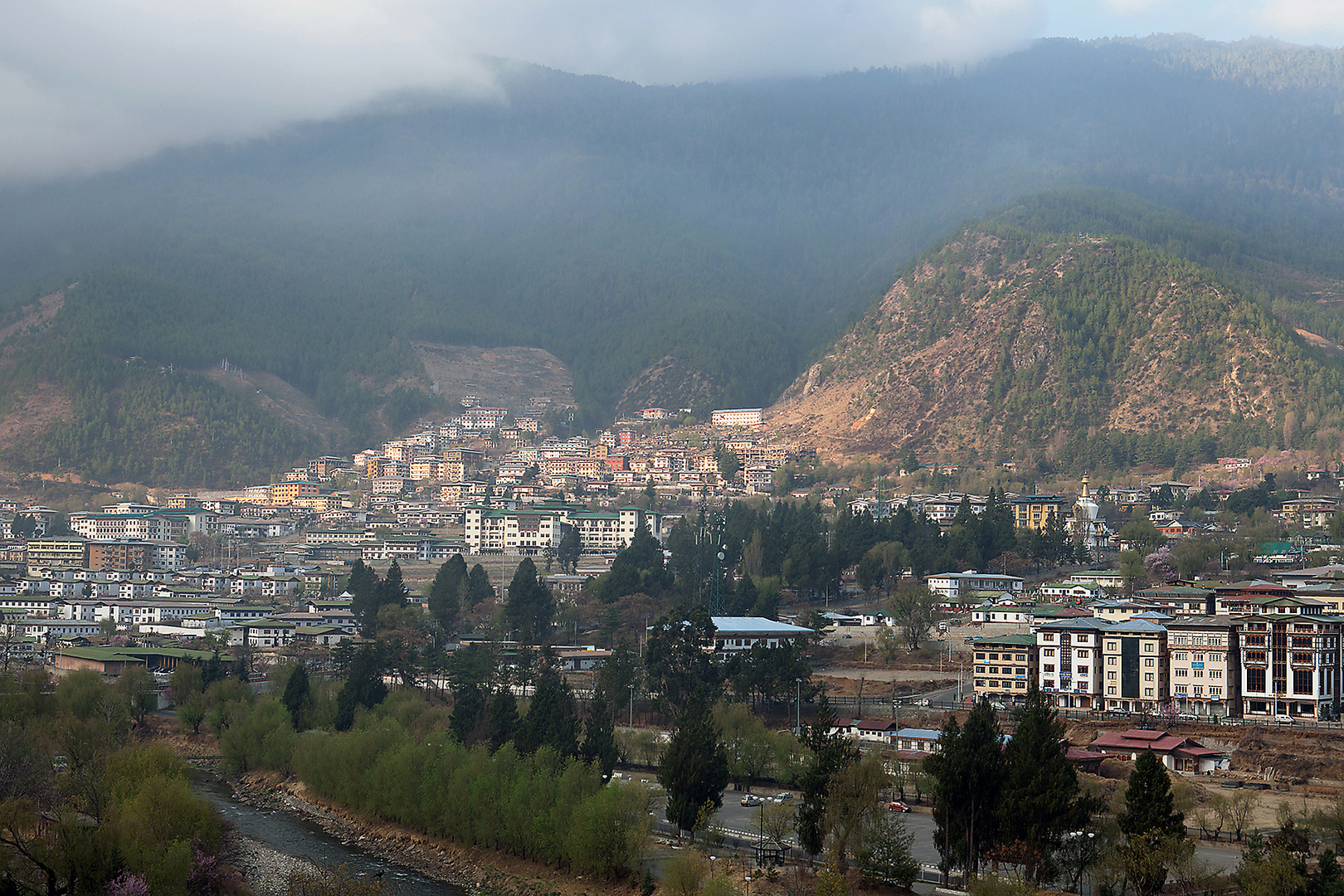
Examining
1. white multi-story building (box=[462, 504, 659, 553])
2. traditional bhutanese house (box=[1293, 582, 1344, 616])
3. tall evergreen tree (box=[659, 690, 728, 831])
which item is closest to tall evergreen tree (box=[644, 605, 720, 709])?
tall evergreen tree (box=[659, 690, 728, 831])

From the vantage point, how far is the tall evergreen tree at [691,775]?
4556 centimetres

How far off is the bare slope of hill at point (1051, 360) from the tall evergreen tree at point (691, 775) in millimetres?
99631

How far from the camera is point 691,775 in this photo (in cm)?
4556

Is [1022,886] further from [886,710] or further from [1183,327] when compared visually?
[1183,327]

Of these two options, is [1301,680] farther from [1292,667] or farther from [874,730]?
[874,730]

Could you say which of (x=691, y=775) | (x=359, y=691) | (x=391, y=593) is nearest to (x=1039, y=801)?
(x=691, y=775)

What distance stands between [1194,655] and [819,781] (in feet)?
77.4

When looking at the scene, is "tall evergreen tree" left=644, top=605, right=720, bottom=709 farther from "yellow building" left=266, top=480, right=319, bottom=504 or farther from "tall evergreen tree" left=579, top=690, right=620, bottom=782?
"yellow building" left=266, top=480, right=319, bottom=504

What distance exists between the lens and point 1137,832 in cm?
3669

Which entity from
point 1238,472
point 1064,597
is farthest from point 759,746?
point 1238,472

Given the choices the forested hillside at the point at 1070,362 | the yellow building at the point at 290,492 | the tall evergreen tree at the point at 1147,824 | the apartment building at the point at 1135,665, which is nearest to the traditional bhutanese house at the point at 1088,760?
the apartment building at the point at 1135,665

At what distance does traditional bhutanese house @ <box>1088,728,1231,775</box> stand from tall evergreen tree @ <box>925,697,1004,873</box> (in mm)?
13181

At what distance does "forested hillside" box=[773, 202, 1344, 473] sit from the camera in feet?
451

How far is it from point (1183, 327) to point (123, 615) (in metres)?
104
